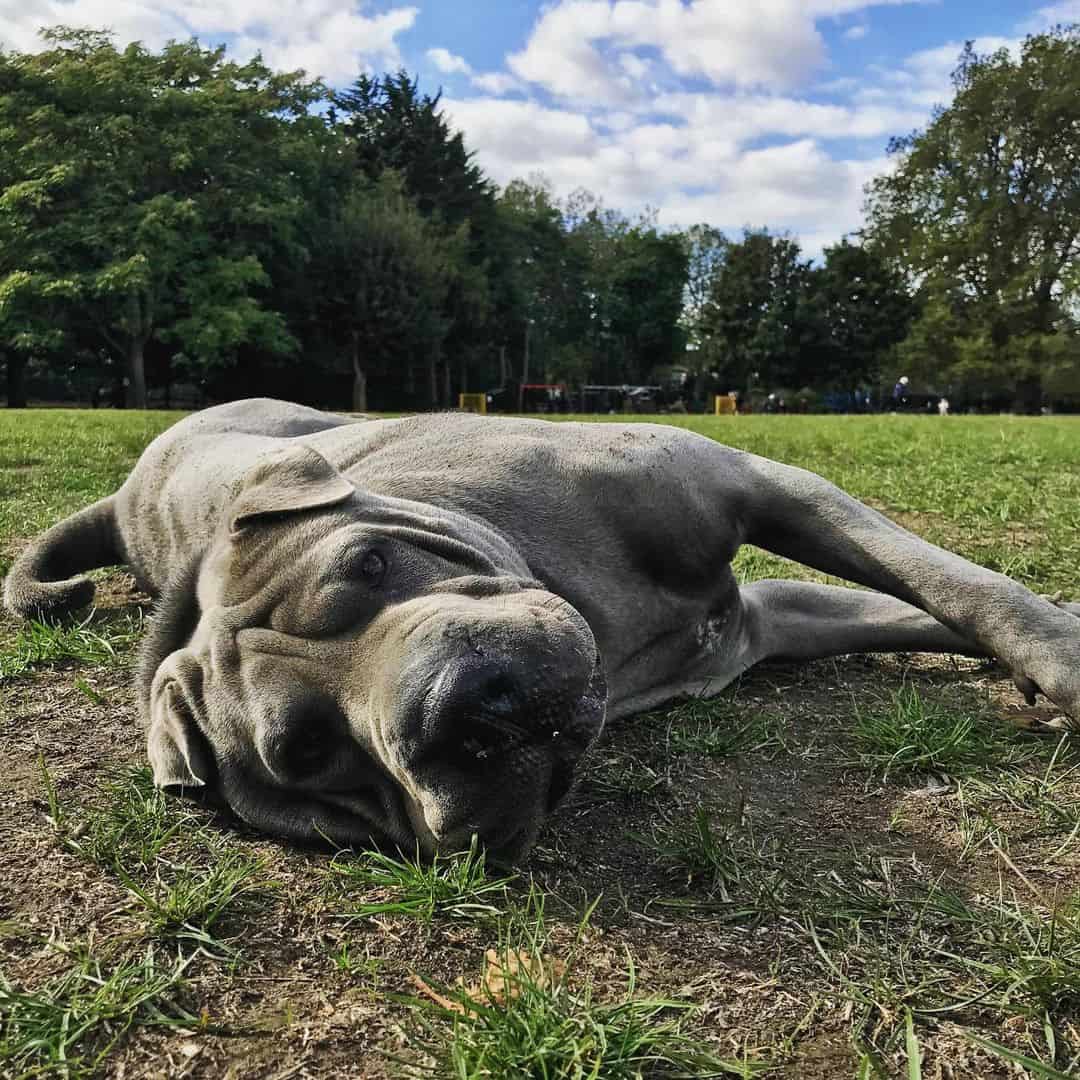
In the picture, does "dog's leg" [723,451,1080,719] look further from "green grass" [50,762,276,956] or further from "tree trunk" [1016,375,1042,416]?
"tree trunk" [1016,375,1042,416]

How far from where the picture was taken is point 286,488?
2.85 meters

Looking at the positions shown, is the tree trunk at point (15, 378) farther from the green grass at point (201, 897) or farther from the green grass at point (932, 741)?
the green grass at point (932, 741)

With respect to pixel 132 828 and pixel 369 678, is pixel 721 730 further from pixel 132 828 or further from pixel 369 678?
pixel 132 828

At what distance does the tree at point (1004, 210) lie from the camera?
151 feet

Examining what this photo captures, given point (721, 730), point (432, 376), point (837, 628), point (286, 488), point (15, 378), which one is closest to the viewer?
point (286, 488)

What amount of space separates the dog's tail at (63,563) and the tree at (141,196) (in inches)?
1257

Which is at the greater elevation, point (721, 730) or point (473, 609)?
point (473, 609)

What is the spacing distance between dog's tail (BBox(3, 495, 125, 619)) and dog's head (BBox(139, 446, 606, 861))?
204cm

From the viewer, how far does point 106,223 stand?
36.3 metres

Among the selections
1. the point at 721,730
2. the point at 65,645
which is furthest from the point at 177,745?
the point at 65,645

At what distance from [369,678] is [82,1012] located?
31.9 inches

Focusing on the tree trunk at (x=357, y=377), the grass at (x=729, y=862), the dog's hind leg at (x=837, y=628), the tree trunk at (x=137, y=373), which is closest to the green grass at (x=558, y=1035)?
the grass at (x=729, y=862)

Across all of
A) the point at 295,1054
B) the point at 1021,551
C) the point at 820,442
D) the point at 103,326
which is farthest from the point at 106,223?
the point at 295,1054

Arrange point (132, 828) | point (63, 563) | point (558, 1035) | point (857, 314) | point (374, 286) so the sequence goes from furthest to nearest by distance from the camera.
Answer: point (857, 314)
point (374, 286)
point (63, 563)
point (132, 828)
point (558, 1035)
